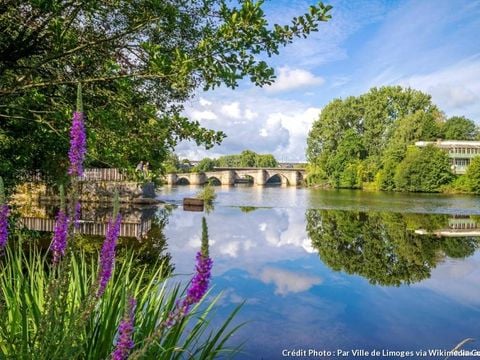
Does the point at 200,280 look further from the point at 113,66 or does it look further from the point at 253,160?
the point at 253,160

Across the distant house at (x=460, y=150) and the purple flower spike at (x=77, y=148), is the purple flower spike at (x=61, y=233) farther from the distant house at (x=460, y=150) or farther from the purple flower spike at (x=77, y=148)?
the distant house at (x=460, y=150)

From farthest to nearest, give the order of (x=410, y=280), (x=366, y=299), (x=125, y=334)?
(x=410, y=280) → (x=366, y=299) → (x=125, y=334)

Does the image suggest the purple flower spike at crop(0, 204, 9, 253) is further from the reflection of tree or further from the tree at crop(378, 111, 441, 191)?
the tree at crop(378, 111, 441, 191)

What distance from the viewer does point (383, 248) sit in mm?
19375

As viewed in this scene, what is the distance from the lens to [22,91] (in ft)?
21.3

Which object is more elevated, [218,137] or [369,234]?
[218,137]

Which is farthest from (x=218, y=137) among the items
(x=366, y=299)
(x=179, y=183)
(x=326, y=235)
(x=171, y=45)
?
(x=179, y=183)

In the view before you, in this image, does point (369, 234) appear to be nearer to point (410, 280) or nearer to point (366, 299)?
point (410, 280)

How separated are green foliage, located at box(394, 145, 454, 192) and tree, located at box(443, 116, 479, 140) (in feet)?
67.1

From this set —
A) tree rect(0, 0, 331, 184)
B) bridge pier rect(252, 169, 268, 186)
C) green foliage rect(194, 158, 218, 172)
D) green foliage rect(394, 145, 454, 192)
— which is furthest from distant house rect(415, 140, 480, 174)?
tree rect(0, 0, 331, 184)

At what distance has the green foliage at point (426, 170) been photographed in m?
72.4

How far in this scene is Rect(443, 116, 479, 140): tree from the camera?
300 feet

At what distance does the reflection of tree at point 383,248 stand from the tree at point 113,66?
10.1 meters

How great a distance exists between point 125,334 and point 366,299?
1112 centimetres
